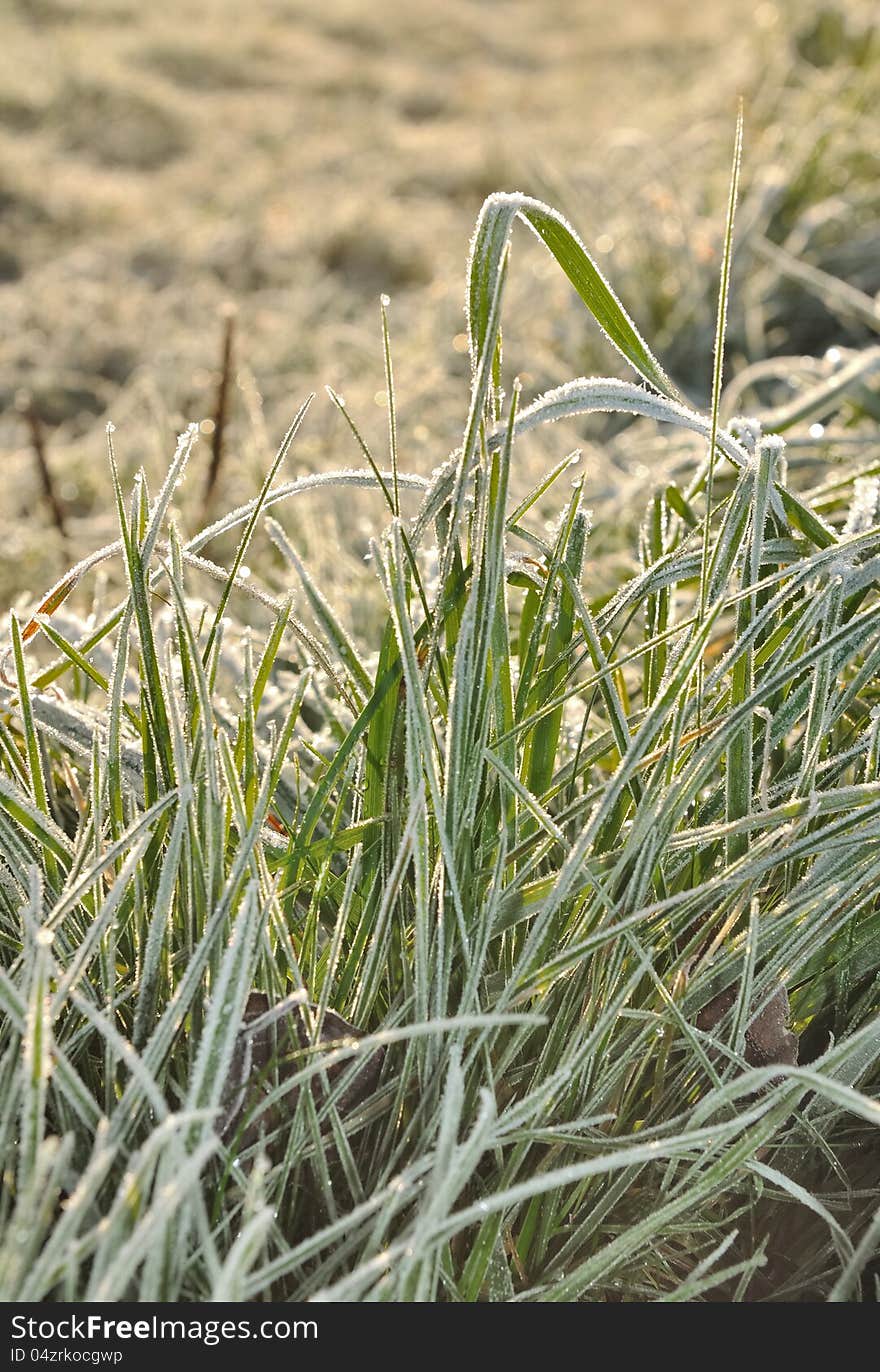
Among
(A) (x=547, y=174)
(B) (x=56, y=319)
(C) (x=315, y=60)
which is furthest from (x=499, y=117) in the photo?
(A) (x=547, y=174)

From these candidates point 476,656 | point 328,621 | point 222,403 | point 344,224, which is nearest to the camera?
point 476,656

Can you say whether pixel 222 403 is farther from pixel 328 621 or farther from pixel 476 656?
pixel 476 656

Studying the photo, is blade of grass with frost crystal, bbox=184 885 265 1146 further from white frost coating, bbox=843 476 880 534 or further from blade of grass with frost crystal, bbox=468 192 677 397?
white frost coating, bbox=843 476 880 534

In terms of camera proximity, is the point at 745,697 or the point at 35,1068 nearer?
the point at 35,1068

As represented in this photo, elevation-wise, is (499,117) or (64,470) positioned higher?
(499,117)

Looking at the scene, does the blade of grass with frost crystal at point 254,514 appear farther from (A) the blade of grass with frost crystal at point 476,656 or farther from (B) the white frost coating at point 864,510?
(B) the white frost coating at point 864,510

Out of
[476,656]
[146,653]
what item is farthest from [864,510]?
[146,653]

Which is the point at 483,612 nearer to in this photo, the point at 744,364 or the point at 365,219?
the point at 744,364
